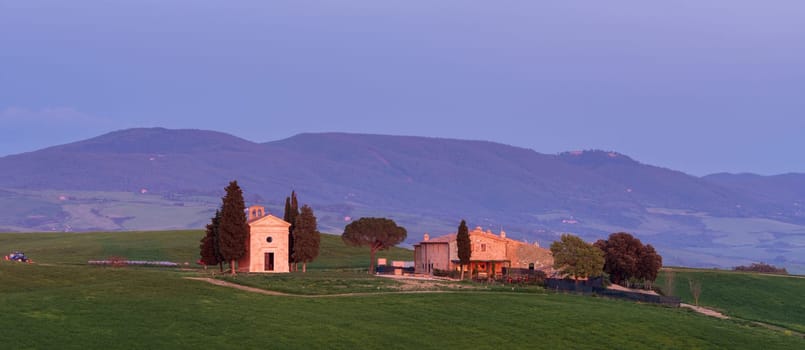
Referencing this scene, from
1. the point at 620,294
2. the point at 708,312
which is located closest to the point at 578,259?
the point at 620,294

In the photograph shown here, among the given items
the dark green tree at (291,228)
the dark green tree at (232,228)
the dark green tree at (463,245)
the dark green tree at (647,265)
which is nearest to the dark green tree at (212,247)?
the dark green tree at (232,228)

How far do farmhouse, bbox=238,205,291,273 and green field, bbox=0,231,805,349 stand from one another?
16696mm

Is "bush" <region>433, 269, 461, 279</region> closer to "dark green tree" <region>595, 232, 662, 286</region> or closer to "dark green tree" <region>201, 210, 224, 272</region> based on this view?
"dark green tree" <region>595, 232, 662, 286</region>

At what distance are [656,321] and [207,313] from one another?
118 feet

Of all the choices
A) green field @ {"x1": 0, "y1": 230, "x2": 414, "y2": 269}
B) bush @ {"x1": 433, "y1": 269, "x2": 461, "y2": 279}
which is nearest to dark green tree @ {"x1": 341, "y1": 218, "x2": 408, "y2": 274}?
bush @ {"x1": 433, "y1": 269, "x2": 461, "y2": 279}

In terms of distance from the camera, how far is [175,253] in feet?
502

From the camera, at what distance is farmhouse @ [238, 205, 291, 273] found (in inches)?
4400

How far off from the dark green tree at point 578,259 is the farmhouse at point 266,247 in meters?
32.0

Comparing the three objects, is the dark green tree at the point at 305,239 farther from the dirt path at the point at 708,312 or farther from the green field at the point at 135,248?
the dirt path at the point at 708,312

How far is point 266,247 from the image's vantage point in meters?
113

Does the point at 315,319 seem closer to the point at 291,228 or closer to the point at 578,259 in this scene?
the point at 291,228

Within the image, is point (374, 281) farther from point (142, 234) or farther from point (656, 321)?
point (142, 234)

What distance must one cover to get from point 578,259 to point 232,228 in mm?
39714

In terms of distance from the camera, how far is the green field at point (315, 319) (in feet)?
199
